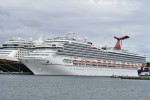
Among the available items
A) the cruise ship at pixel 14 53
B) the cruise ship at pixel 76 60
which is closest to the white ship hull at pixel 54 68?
the cruise ship at pixel 76 60

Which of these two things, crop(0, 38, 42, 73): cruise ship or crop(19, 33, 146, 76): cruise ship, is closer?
crop(19, 33, 146, 76): cruise ship

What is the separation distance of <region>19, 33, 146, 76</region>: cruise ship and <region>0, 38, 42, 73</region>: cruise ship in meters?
6.59

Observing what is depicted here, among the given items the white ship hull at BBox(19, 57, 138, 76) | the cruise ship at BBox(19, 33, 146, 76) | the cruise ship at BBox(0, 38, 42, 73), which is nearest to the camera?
the white ship hull at BBox(19, 57, 138, 76)

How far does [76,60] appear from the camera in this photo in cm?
9081

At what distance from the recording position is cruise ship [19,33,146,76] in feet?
283

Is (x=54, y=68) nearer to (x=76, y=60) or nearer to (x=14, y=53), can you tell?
(x=76, y=60)

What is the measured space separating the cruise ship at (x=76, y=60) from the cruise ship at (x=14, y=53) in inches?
259

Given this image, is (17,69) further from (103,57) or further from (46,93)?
(46,93)

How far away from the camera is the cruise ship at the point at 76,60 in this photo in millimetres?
86125

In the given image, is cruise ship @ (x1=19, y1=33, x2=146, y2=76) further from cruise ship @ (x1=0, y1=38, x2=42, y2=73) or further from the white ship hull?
cruise ship @ (x1=0, y1=38, x2=42, y2=73)

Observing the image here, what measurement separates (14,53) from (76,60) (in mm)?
16785

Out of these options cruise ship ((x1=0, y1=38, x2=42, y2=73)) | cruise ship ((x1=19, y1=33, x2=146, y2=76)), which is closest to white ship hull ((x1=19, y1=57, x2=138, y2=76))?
cruise ship ((x1=19, y1=33, x2=146, y2=76))

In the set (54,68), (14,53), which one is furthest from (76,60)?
(14,53)

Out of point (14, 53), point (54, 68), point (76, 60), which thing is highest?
point (14, 53)
